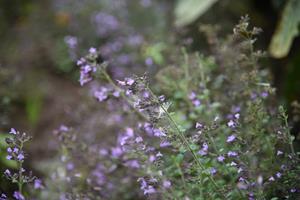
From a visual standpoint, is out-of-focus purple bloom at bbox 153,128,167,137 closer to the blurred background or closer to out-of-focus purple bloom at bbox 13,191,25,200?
out-of-focus purple bloom at bbox 13,191,25,200

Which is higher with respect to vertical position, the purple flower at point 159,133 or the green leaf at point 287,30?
the green leaf at point 287,30

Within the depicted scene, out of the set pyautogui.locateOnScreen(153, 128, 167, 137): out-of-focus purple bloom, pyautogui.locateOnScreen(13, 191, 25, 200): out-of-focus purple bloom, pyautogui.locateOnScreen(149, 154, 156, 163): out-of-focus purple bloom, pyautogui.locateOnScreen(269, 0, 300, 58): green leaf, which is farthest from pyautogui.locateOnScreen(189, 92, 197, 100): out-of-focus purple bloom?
pyautogui.locateOnScreen(13, 191, 25, 200): out-of-focus purple bloom

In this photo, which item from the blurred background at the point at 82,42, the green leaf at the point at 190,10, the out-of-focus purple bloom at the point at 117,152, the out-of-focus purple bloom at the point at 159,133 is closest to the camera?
the out-of-focus purple bloom at the point at 159,133

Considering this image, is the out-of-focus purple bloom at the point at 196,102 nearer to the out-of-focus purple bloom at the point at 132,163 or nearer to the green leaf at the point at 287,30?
the out-of-focus purple bloom at the point at 132,163

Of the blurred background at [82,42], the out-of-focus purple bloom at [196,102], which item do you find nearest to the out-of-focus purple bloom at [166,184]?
the out-of-focus purple bloom at [196,102]

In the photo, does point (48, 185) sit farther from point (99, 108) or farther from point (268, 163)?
point (268, 163)

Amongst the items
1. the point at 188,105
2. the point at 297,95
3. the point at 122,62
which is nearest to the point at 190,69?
the point at 188,105

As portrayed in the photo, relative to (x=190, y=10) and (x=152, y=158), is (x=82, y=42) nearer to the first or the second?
(x=190, y=10)
